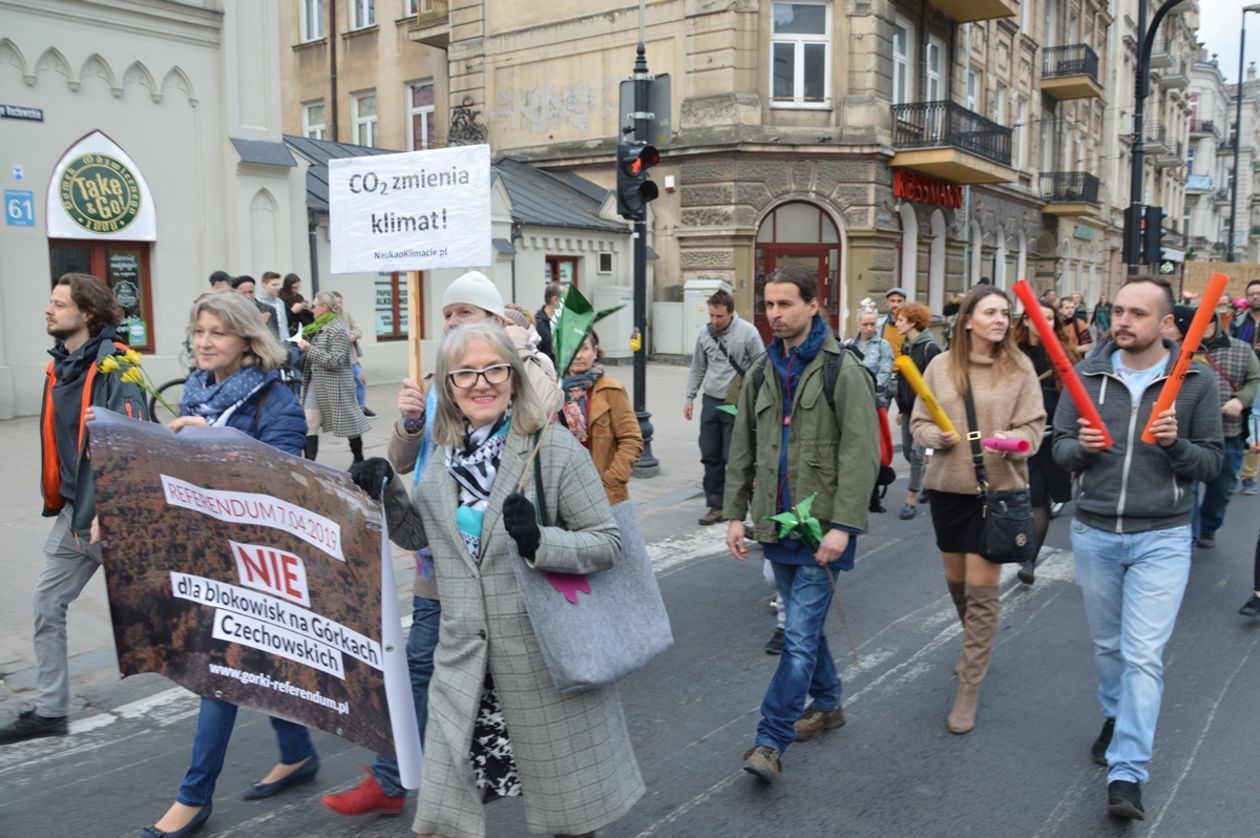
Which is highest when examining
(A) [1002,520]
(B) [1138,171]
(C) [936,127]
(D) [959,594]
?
(C) [936,127]

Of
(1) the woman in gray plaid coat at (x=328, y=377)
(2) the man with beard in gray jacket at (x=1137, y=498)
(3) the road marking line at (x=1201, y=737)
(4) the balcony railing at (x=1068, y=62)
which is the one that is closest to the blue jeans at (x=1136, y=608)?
(2) the man with beard in gray jacket at (x=1137, y=498)

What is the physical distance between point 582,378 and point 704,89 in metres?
17.5

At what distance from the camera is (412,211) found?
4.71m

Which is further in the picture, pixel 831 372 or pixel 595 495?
pixel 831 372

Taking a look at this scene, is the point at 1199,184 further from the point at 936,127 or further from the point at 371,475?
the point at 371,475

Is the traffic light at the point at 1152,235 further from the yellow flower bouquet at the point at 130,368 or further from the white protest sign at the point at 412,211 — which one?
the yellow flower bouquet at the point at 130,368

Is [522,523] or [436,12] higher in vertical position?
[436,12]

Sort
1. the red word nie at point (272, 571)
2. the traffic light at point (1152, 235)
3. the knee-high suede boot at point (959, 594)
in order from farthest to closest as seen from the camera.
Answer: the traffic light at point (1152, 235), the knee-high suede boot at point (959, 594), the red word nie at point (272, 571)

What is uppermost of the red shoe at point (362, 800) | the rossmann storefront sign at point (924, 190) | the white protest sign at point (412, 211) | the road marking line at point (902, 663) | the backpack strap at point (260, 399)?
the rossmann storefront sign at point (924, 190)

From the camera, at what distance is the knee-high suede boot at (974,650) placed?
4457 millimetres

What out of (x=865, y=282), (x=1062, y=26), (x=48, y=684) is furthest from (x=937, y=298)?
(x=48, y=684)

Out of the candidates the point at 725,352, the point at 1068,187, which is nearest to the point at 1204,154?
the point at 1068,187

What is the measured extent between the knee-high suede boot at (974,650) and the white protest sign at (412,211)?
2649 mm

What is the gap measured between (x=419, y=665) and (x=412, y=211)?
2.16 meters
